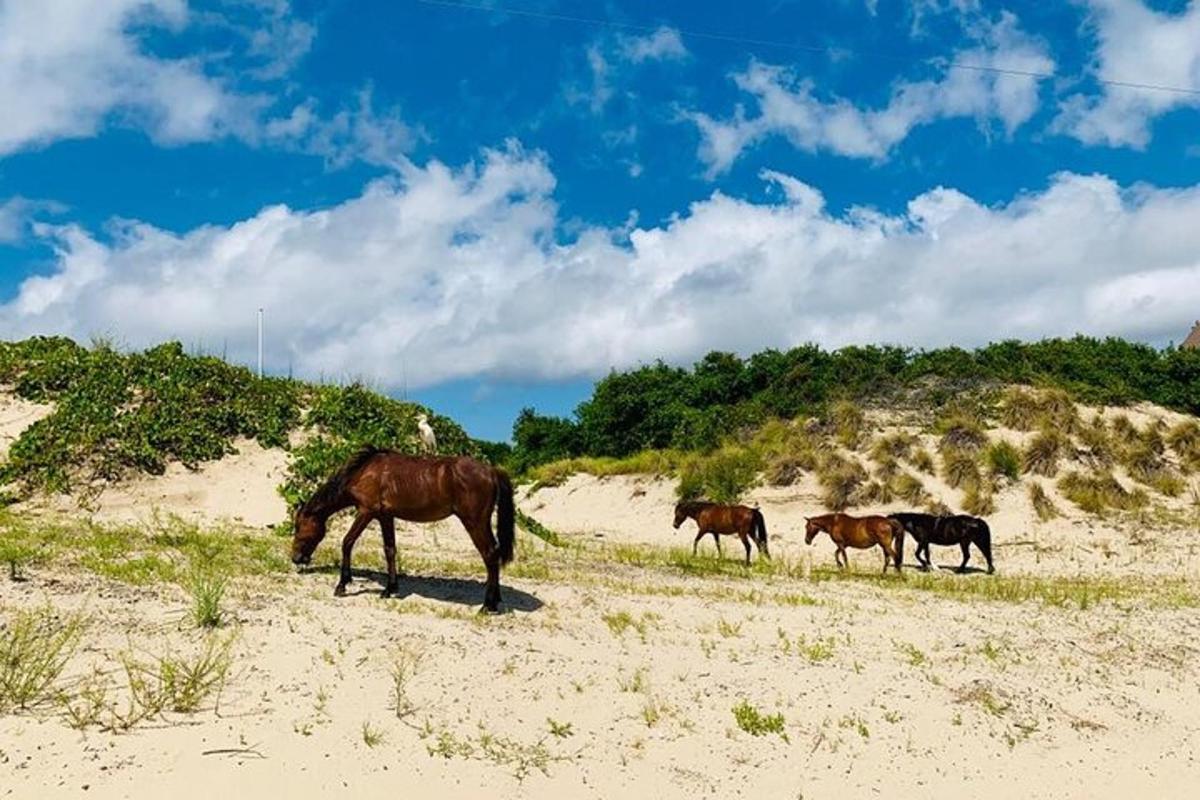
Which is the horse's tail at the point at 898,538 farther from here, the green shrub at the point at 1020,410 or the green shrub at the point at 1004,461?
the green shrub at the point at 1020,410

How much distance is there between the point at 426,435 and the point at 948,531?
12.4 metres

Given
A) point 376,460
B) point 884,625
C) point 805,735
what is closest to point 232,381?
point 376,460

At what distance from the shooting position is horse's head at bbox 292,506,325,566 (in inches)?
509

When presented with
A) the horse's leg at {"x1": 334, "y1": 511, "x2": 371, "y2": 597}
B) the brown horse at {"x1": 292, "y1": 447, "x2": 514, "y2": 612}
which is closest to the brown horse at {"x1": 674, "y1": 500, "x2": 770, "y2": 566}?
the brown horse at {"x1": 292, "y1": 447, "x2": 514, "y2": 612}

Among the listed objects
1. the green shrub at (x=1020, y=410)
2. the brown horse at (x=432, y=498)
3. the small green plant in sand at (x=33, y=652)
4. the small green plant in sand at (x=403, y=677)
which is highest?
the green shrub at (x=1020, y=410)

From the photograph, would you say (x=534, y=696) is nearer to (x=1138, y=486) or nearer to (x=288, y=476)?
(x=288, y=476)

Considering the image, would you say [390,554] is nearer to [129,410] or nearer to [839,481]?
[129,410]

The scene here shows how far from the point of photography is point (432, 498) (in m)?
11.6

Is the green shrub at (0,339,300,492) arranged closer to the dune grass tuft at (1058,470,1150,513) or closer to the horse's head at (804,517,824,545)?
the horse's head at (804,517,824,545)

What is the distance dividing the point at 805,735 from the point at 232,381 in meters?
18.4

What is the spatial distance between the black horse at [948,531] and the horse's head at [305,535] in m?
13.5

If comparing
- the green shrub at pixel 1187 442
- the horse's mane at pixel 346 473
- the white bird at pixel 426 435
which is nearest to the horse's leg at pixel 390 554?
the horse's mane at pixel 346 473

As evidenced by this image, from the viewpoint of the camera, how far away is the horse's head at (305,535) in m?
12.9

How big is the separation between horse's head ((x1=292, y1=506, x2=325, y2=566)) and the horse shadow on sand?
0.83ft
